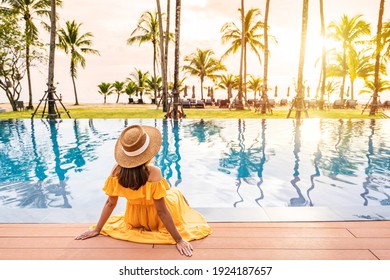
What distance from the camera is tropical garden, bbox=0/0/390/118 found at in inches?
773

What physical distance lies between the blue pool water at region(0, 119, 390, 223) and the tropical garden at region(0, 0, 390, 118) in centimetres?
571

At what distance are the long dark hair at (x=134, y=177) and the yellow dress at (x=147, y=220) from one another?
61 millimetres

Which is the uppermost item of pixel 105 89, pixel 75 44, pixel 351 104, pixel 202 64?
pixel 75 44

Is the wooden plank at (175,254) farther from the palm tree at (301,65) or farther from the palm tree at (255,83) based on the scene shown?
the palm tree at (255,83)

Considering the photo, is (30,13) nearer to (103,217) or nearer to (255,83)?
(103,217)

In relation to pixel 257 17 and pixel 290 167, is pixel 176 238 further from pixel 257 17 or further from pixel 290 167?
pixel 257 17

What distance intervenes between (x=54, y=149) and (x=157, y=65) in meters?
30.3

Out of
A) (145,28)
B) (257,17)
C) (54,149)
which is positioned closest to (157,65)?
(145,28)

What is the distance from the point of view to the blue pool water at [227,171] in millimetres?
3914

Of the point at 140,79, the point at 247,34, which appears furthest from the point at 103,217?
the point at 140,79

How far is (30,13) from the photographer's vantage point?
85.9 ft

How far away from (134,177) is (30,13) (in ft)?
93.1

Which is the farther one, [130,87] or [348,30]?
[130,87]
